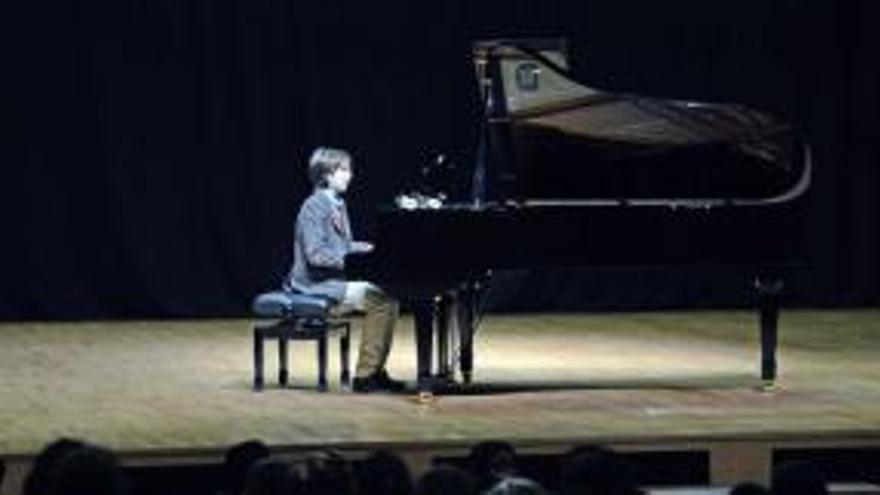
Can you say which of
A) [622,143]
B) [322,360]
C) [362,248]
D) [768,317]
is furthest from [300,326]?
[768,317]

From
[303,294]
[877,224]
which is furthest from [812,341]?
[303,294]

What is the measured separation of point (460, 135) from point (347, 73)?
917 mm

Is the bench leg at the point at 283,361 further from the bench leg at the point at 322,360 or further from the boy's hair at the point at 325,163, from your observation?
the boy's hair at the point at 325,163

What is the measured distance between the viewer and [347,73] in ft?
48.9

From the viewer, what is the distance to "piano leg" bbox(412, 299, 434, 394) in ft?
32.4

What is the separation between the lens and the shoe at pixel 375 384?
10484 millimetres

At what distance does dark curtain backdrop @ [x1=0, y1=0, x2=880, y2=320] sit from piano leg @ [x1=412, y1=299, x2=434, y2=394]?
16.0 ft

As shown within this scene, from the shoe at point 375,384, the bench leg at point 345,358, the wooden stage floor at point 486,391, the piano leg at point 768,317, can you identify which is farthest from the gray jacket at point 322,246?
the piano leg at point 768,317

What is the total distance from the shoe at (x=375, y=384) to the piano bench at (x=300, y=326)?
0.15m

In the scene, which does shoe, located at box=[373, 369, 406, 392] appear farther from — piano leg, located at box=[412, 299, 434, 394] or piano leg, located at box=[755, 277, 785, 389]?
piano leg, located at box=[755, 277, 785, 389]

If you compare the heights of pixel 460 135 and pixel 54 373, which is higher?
pixel 460 135

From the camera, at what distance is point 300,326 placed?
34.7 ft

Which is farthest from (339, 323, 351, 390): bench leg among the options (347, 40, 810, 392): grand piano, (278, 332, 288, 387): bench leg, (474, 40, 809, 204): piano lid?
(474, 40, 809, 204): piano lid

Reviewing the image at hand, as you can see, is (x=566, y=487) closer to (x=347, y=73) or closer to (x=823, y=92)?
(x=347, y=73)
